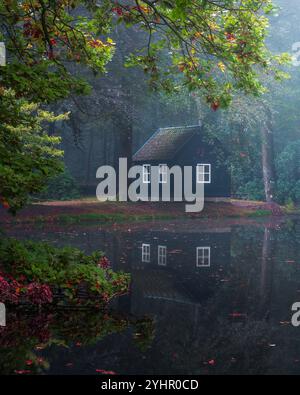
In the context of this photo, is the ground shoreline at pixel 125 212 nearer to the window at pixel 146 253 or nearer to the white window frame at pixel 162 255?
the window at pixel 146 253

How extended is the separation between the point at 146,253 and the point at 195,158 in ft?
85.9

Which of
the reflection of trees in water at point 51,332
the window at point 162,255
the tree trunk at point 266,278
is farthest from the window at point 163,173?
the reflection of trees in water at point 51,332

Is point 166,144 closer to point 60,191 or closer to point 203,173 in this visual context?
point 203,173

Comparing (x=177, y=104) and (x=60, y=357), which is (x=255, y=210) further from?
(x=60, y=357)

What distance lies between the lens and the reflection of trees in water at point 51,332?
802 centimetres

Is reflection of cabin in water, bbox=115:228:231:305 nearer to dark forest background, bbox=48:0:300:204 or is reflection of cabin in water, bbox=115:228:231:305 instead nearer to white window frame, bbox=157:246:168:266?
white window frame, bbox=157:246:168:266

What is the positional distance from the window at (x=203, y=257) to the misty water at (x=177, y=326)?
3 cm

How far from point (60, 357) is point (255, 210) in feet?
117

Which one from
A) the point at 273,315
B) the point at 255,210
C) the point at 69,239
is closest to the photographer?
the point at 273,315

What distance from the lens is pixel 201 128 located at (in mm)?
45375

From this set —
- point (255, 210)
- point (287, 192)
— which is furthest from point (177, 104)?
point (287, 192)

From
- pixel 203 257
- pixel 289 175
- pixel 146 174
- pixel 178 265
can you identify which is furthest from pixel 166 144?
pixel 178 265

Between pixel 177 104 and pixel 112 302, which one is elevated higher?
pixel 177 104

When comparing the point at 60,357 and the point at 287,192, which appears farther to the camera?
the point at 287,192
